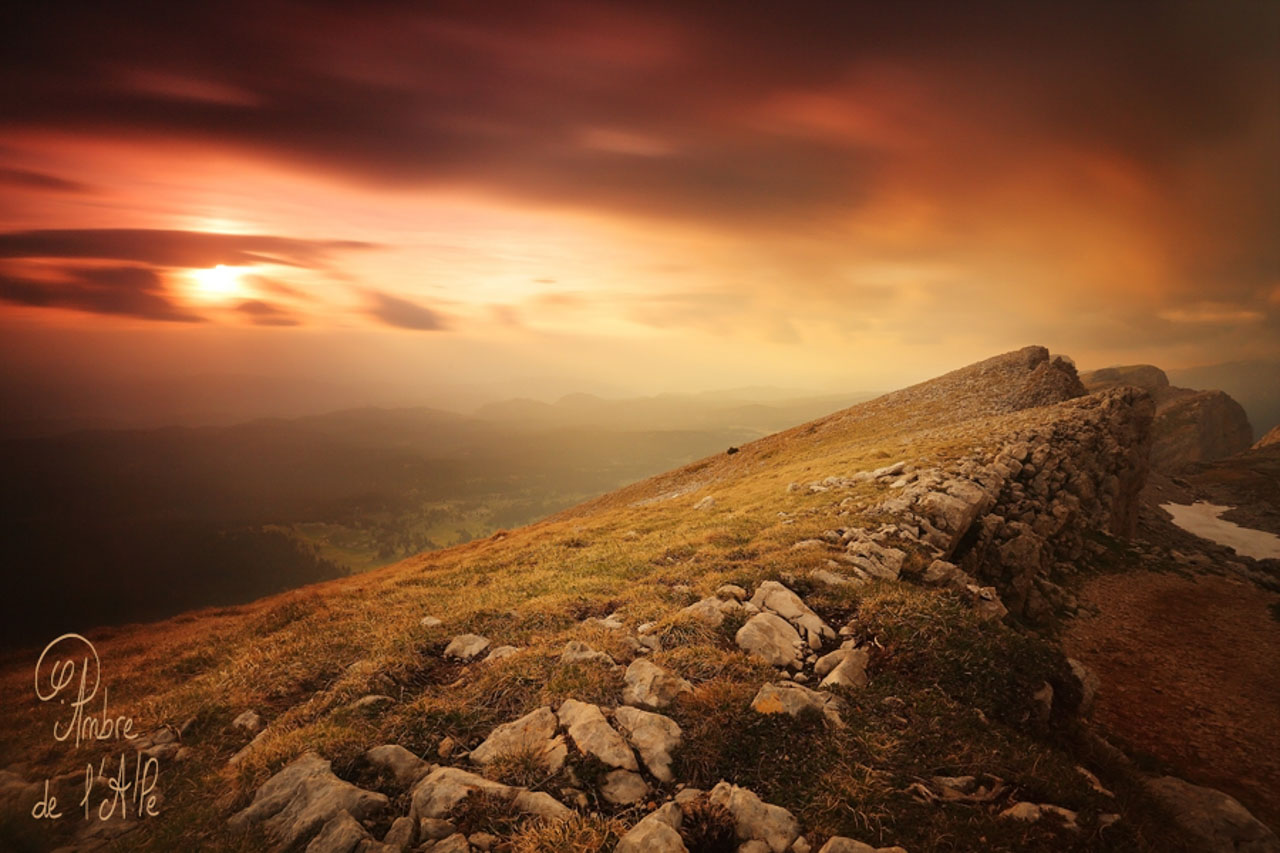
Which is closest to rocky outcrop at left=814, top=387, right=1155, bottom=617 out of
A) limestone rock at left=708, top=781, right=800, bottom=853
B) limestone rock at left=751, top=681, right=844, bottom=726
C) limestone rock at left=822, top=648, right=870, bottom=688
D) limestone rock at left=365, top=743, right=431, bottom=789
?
limestone rock at left=822, top=648, right=870, bottom=688

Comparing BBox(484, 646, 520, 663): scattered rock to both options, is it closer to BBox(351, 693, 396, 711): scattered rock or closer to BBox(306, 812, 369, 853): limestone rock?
BBox(351, 693, 396, 711): scattered rock

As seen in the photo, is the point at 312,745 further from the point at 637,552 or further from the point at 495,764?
the point at 637,552

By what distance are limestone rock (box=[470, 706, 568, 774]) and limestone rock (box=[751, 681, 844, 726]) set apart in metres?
3.33

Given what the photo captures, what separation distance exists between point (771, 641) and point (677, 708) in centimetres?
287

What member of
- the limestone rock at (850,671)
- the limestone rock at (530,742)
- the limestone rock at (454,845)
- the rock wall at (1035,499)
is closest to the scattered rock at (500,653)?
the limestone rock at (530,742)

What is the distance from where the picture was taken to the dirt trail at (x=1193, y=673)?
13355 millimetres

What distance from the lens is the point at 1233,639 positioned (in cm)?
2167

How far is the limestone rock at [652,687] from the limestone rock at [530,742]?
1445 millimetres

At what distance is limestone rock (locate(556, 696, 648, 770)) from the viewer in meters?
6.98

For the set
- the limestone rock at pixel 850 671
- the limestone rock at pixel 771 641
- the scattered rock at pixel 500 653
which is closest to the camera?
the limestone rock at pixel 850 671

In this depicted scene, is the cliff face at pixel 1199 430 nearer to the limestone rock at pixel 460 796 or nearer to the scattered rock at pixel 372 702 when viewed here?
the limestone rock at pixel 460 796

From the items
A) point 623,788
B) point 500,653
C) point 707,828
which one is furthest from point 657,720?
point 500,653

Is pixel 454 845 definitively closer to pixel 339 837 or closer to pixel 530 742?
pixel 339 837

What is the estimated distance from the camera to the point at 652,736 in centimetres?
737
